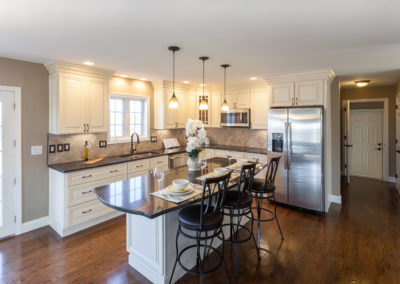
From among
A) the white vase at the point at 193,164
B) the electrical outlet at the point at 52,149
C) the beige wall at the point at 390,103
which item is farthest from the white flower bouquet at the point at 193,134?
the beige wall at the point at 390,103

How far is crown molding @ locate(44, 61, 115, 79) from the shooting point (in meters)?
3.26

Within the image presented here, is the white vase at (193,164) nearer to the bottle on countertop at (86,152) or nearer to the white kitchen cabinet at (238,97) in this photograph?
the bottle on countertop at (86,152)

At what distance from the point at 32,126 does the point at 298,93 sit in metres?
4.40

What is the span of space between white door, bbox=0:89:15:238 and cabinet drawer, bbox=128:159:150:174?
1621 mm

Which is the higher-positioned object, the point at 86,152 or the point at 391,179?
the point at 86,152

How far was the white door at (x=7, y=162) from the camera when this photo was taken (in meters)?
3.08

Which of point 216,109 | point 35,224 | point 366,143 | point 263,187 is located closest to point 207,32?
point 263,187

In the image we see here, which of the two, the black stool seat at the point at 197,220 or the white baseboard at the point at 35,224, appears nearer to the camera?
the black stool seat at the point at 197,220

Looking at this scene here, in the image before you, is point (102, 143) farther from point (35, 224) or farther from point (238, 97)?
point (238, 97)

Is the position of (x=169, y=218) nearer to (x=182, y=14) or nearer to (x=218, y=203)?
(x=218, y=203)

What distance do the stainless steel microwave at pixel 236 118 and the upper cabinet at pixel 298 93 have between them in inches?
31.6

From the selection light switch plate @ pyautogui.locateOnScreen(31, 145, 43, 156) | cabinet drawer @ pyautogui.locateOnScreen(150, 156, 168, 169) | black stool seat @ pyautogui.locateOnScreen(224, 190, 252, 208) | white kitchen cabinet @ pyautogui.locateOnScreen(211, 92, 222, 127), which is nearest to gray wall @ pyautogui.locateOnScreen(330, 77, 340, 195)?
white kitchen cabinet @ pyautogui.locateOnScreen(211, 92, 222, 127)

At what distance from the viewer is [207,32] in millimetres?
2223

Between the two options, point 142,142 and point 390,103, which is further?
point 390,103
